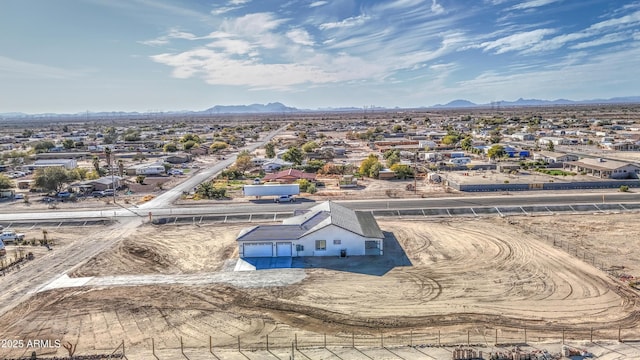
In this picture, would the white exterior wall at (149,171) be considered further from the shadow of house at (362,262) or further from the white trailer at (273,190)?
the shadow of house at (362,262)

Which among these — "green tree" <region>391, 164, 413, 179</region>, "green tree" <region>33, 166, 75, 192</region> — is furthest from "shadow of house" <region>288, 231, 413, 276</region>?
"green tree" <region>33, 166, 75, 192</region>

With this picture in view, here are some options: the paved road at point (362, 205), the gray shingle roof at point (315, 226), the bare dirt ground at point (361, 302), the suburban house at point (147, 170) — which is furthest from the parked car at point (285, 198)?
the suburban house at point (147, 170)

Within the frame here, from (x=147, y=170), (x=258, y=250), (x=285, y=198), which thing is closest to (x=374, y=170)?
(x=285, y=198)

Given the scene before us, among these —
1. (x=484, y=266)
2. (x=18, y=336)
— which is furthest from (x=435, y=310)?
(x=18, y=336)

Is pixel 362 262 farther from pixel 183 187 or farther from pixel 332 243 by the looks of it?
pixel 183 187

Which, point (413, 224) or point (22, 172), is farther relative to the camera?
point (22, 172)

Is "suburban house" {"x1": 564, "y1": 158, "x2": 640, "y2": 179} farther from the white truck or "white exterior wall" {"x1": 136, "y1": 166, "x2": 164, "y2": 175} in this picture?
"white exterior wall" {"x1": 136, "y1": 166, "x2": 164, "y2": 175}

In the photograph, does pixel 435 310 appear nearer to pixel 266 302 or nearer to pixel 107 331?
pixel 266 302

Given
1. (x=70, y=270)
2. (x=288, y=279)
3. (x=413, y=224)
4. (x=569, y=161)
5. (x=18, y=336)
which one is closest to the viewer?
(x=18, y=336)

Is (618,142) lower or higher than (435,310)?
higher
